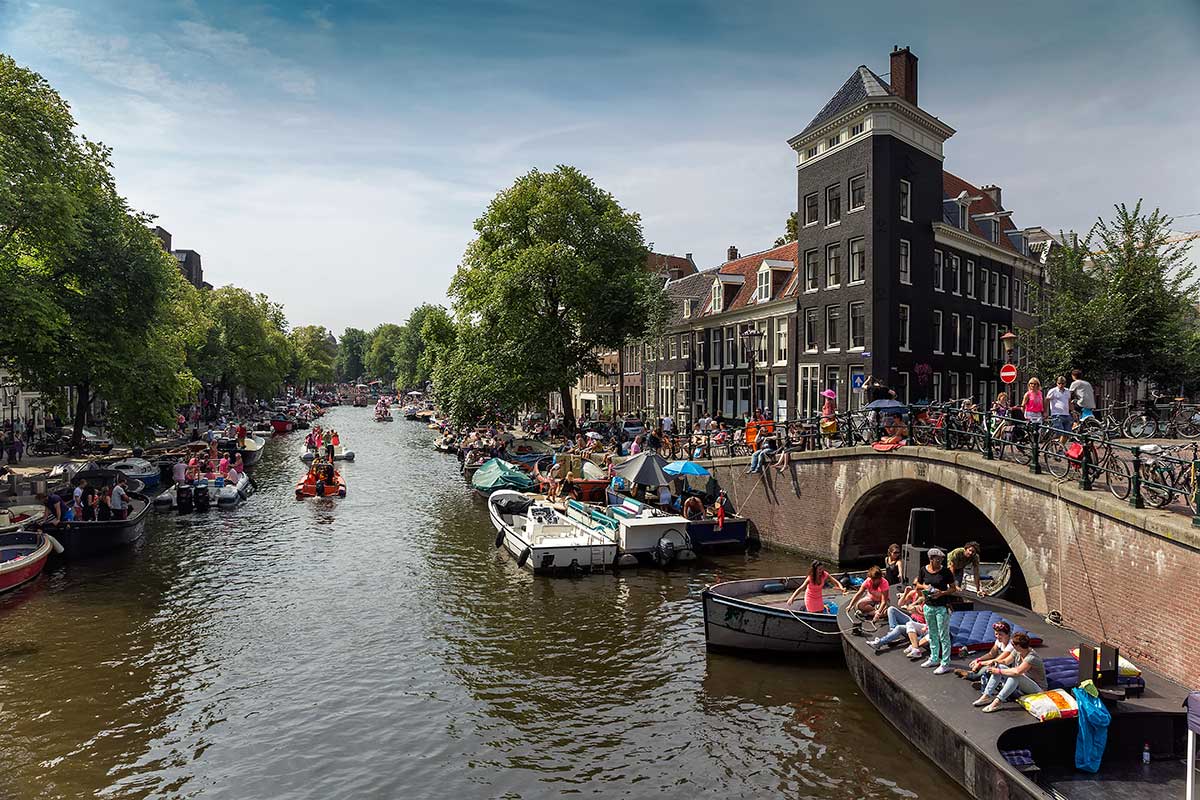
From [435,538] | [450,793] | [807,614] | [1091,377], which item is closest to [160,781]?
[450,793]

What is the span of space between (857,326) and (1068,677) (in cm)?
2748

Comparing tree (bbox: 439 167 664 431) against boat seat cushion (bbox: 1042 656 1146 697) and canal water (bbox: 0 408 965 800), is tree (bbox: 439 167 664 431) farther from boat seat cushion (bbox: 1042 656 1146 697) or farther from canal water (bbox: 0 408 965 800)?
boat seat cushion (bbox: 1042 656 1146 697)

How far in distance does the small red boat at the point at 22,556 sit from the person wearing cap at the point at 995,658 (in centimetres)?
2333

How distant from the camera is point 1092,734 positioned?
34.2 ft

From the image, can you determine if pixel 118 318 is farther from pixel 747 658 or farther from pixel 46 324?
pixel 747 658

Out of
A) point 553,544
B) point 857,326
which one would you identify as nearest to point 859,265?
point 857,326

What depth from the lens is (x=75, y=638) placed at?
1769 centimetres

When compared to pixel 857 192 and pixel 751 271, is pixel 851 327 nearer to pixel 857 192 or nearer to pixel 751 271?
pixel 857 192

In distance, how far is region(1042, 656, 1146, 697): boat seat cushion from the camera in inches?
441

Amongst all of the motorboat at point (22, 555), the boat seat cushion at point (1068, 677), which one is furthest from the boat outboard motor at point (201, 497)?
the boat seat cushion at point (1068, 677)

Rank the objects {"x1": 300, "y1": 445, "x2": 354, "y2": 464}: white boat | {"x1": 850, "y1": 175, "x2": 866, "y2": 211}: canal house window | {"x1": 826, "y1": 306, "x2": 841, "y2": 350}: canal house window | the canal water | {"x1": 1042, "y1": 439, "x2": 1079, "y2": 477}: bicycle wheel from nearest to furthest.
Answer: the canal water → {"x1": 1042, "y1": 439, "x2": 1079, "y2": 477}: bicycle wheel → {"x1": 850, "y1": 175, "x2": 866, "y2": 211}: canal house window → {"x1": 826, "y1": 306, "x2": 841, "y2": 350}: canal house window → {"x1": 300, "y1": 445, "x2": 354, "y2": 464}: white boat

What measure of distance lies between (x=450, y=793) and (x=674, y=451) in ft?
84.5

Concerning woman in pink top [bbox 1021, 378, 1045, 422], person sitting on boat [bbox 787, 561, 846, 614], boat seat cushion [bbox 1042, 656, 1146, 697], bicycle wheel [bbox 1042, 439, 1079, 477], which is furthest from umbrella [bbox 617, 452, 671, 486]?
boat seat cushion [bbox 1042, 656, 1146, 697]

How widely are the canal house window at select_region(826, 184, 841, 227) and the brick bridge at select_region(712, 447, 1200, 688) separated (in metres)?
17.5
